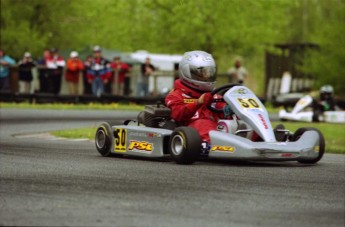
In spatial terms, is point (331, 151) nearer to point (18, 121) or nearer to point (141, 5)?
point (18, 121)

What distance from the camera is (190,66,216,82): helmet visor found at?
12461mm

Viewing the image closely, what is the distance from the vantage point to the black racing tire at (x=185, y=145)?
1142cm

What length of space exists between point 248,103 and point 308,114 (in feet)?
48.8

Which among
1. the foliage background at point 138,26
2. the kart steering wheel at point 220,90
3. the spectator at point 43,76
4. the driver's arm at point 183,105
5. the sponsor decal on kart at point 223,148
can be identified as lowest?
the sponsor decal on kart at point 223,148

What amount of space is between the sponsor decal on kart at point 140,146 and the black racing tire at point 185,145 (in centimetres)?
62

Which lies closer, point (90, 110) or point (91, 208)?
point (91, 208)

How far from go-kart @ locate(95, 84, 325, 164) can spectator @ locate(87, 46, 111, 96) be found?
61.9 feet

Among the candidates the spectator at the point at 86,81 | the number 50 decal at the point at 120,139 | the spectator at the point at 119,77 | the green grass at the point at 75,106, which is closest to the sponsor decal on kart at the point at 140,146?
the number 50 decal at the point at 120,139

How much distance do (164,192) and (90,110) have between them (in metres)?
19.4

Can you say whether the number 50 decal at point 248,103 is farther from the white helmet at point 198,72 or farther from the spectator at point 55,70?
the spectator at point 55,70

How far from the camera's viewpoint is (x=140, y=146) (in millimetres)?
12531

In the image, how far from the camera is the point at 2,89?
31672 mm

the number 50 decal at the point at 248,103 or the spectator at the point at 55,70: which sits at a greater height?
the spectator at the point at 55,70

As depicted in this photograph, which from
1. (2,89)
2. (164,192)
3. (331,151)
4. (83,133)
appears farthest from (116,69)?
(164,192)
